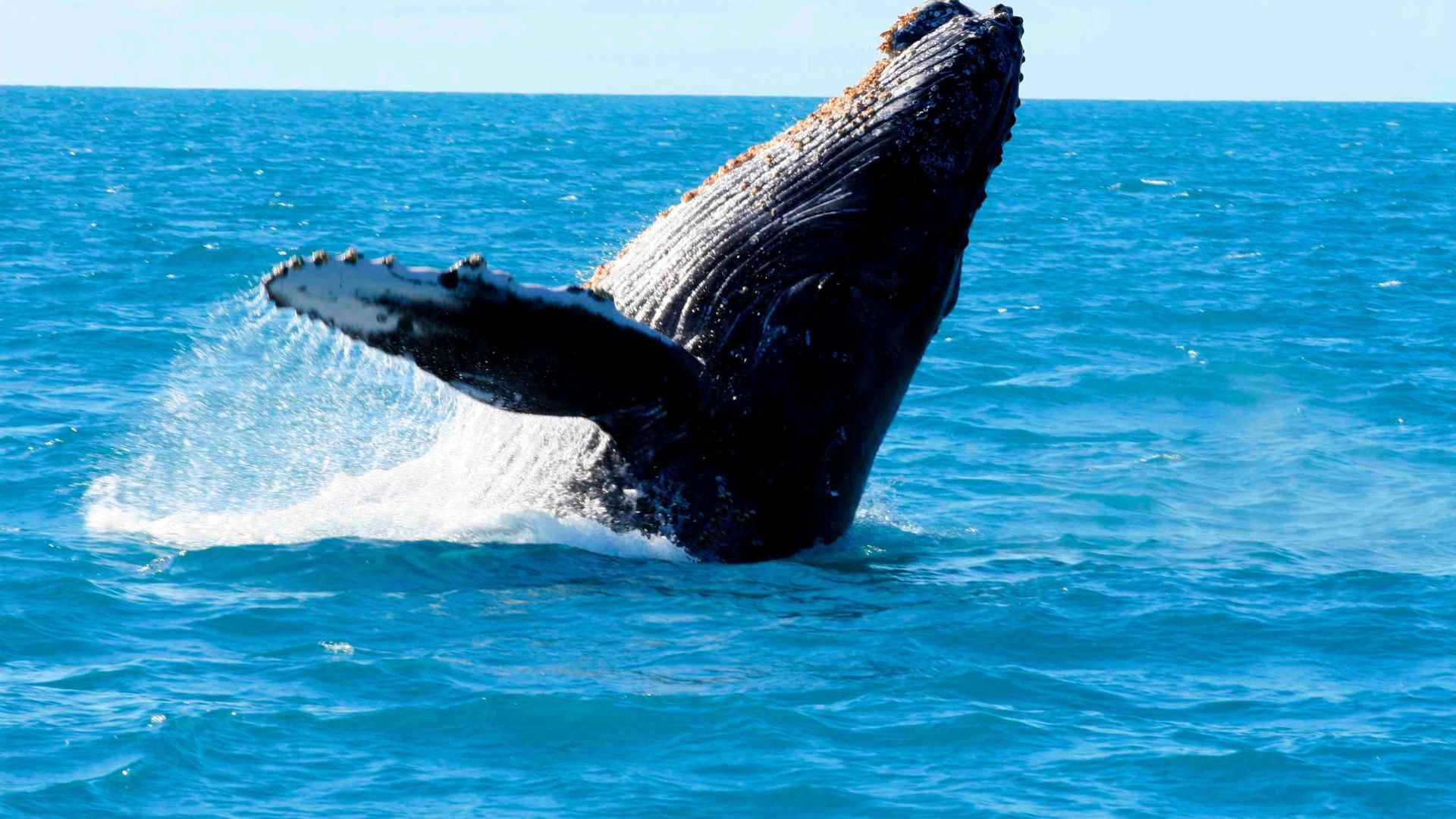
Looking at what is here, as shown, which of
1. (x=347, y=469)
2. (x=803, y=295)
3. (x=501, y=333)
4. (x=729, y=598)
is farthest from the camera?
(x=347, y=469)

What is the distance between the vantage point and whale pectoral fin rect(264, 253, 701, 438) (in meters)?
8.06

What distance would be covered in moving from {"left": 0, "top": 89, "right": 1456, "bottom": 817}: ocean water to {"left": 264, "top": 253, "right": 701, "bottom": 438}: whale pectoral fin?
63 cm

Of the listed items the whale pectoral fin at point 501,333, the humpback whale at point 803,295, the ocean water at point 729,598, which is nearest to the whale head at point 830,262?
the humpback whale at point 803,295

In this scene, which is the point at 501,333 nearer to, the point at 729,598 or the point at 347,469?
the point at 729,598

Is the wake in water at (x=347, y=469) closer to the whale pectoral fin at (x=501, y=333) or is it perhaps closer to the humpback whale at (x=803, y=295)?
the humpback whale at (x=803, y=295)

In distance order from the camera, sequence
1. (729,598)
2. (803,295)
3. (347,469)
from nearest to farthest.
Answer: (729,598)
(803,295)
(347,469)

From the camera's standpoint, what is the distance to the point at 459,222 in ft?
123

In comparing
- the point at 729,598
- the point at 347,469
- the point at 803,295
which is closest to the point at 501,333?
the point at 803,295

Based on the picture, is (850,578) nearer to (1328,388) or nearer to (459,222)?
(1328,388)

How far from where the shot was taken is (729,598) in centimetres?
980

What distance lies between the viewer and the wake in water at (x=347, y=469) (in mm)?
10727

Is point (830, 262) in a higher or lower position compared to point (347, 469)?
lower

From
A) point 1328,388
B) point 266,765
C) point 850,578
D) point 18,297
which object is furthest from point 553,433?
point 18,297

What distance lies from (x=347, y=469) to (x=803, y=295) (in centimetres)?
494
